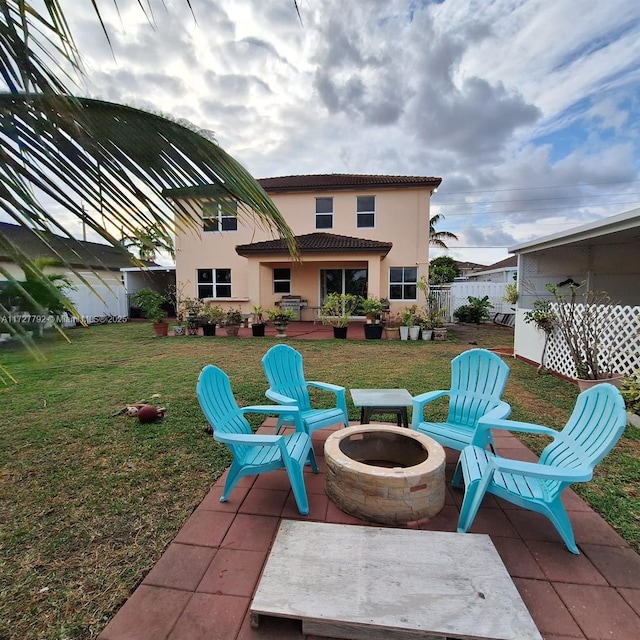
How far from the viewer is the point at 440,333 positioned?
36.6 ft

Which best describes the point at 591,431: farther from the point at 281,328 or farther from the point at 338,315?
the point at 281,328

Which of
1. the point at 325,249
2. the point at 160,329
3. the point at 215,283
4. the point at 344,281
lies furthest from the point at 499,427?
the point at 215,283

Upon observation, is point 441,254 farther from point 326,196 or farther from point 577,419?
point 577,419

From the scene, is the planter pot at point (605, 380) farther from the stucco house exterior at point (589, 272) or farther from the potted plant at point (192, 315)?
the potted plant at point (192, 315)

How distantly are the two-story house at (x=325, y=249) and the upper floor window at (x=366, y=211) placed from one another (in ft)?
0.13

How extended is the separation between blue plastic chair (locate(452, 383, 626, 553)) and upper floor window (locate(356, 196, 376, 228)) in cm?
1303

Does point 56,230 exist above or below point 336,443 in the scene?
above

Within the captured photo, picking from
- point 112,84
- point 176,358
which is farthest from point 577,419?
point 176,358

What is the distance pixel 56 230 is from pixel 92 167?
334 millimetres

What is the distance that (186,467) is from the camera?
3.34 m

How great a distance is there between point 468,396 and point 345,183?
12.6m

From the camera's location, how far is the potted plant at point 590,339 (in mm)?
5527

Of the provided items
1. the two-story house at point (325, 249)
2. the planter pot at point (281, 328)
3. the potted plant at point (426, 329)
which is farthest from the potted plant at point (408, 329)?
the planter pot at point (281, 328)

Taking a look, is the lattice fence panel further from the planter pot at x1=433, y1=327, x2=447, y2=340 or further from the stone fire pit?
the planter pot at x1=433, y1=327, x2=447, y2=340
